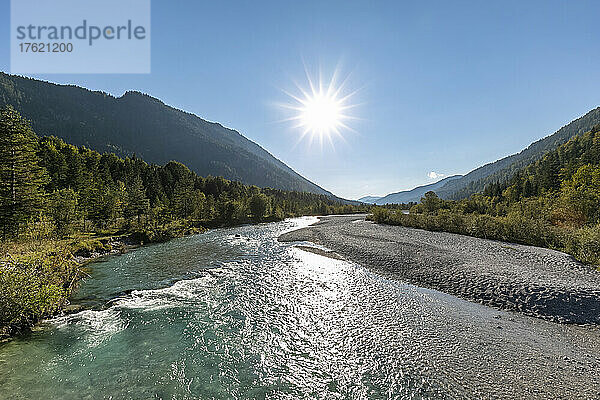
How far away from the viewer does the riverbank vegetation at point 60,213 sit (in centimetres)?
1197

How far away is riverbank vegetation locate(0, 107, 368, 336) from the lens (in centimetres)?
1197

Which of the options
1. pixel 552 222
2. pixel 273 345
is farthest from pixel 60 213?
pixel 552 222

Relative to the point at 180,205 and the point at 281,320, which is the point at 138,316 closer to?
the point at 281,320

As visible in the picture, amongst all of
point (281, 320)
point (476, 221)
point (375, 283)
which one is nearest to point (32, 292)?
point (281, 320)

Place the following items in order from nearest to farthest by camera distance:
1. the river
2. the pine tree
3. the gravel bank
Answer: the river
the gravel bank
the pine tree

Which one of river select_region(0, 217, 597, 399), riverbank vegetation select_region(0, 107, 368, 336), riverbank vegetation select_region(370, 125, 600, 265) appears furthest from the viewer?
riverbank vegetation select_region(370, 125, 600, 265)

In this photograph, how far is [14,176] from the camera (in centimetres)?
2594

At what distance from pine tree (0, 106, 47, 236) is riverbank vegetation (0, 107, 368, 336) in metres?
0.07

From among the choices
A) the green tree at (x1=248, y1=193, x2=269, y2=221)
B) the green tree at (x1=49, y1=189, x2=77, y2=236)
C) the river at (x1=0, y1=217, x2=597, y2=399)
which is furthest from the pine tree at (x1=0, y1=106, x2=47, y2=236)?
the green tree at (x1=248, y1=193, x2=269, y2=221)

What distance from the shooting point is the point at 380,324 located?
13094mm

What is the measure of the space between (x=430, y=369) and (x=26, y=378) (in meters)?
14.6

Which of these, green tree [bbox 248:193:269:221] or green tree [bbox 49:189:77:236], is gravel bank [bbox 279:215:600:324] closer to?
green tree [bbox 49:189:77:236]

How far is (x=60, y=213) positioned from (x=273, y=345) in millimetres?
39893

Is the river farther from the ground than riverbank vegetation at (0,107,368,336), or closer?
closer
